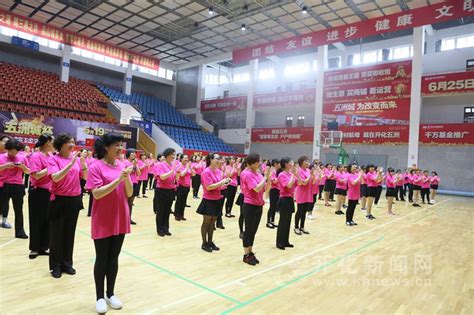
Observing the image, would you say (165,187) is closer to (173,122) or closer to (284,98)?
(284,98)

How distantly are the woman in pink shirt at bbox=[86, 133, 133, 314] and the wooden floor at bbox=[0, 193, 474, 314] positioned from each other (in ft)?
1.26

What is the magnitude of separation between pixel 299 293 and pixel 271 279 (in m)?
0.44

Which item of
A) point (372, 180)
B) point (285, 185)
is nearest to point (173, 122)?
point (372, 180)

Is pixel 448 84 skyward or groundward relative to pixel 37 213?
skyward

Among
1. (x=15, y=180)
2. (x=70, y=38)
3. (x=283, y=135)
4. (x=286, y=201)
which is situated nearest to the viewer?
(x=15, y=180)

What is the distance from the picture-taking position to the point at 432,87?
15117mm

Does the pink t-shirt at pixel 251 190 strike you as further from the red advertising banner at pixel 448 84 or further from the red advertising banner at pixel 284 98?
the red advertising banner at pixel 284 98

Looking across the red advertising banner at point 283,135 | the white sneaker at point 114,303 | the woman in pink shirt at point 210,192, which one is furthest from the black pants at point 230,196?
the red advertising banner at point 283,135

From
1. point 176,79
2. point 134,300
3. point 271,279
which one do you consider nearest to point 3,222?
point 134,300

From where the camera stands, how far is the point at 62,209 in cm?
Answer: 327

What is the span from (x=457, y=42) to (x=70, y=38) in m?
22.9

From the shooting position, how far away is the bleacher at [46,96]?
1541 centimetres

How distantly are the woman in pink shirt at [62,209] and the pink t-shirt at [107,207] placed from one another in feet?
2.91

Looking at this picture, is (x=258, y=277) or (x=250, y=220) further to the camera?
(x=250, y=220)
